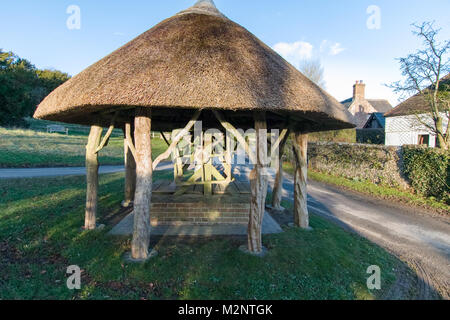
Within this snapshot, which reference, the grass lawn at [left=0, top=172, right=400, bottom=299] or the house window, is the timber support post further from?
the house window

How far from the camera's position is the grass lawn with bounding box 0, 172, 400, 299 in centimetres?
361

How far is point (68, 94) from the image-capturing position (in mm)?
4262

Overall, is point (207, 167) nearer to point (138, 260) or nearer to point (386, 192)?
point (138, 260)

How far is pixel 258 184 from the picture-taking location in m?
4.54

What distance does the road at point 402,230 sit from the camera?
432cm

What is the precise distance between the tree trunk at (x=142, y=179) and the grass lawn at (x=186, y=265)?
0.34 m

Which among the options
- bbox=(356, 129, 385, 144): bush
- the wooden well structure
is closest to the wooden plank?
the wooden well structure

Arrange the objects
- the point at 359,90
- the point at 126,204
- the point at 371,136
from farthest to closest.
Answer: the point at 359,90
the point at 371,136
the point at 126,204

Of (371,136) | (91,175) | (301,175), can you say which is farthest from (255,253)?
(371,136)

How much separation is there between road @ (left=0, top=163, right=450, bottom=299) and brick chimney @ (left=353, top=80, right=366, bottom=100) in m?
23.3

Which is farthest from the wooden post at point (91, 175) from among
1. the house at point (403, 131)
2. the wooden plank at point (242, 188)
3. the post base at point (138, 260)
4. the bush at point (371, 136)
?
the bush at point (371, 136)

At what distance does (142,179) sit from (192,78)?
1.95 m

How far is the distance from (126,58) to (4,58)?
3658 centimetres

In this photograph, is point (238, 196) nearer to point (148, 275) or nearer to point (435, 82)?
point (148, 275)
